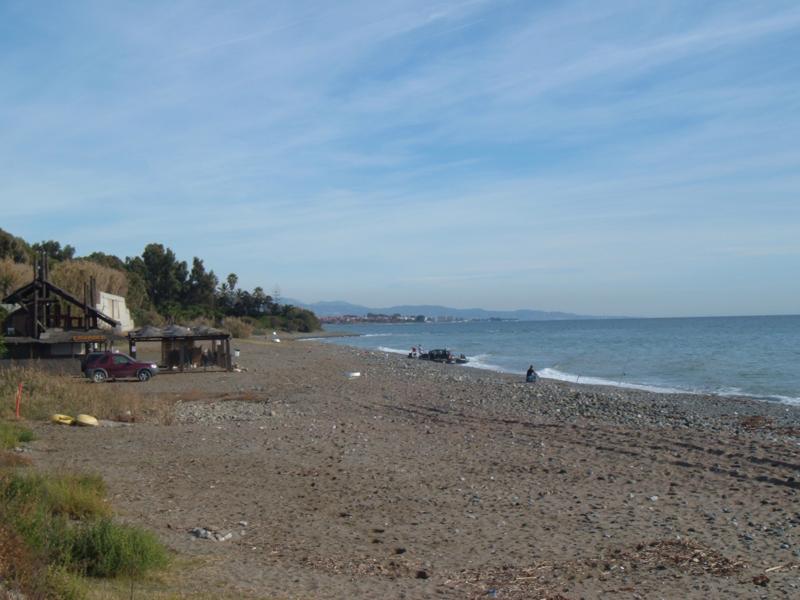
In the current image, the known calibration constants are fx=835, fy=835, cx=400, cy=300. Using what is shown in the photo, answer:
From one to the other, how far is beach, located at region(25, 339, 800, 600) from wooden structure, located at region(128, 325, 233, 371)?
14.5 meters

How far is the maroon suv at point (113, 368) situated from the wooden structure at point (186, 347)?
146 inches

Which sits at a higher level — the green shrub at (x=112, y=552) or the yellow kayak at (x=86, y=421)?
the green shrub at (x=112, y=552)

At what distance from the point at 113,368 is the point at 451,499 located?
2416 centimetres

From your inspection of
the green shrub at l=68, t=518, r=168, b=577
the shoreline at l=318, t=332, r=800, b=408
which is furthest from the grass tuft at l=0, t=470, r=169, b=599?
the shoreline at l=318, t=332, r=800, b=408

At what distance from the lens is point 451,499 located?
486 inches

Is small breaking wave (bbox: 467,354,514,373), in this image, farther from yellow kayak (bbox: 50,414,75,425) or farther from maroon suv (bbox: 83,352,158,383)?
yellow kayak (bbox: 50,414,75,425)

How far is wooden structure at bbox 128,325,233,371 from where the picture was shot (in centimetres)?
3812

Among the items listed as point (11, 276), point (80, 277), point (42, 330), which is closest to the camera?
point (42, 330)

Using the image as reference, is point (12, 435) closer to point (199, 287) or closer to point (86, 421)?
point (86, 421)

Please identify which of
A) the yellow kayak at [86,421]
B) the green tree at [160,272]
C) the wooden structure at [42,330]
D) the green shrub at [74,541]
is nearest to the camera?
the green shrub at [74,541]

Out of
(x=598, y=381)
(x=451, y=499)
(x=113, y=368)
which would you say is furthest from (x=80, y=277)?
(x=451, y=499)

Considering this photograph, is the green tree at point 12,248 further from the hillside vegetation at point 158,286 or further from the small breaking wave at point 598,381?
the small breaking wave at point 598,381

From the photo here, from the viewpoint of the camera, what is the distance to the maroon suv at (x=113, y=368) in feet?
107

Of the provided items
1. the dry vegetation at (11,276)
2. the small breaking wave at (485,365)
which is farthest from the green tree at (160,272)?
the small breaking wave at (485,365)
